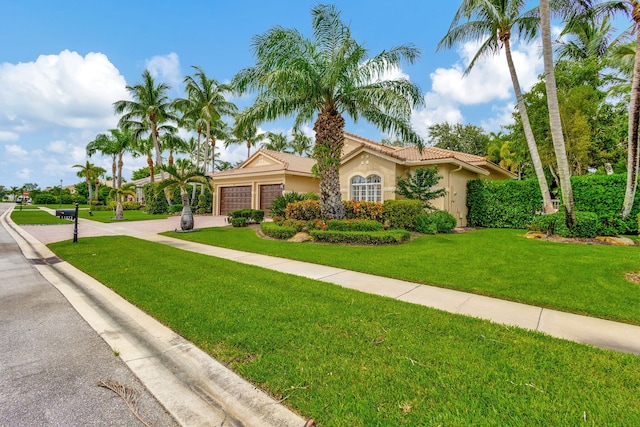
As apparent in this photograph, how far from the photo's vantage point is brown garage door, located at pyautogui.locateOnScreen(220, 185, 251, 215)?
24.3 m

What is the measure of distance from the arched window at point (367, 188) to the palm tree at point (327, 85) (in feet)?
12.8

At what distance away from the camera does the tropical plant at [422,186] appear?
47.6 feet

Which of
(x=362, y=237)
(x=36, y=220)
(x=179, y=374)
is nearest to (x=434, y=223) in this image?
(x=362, y=237)

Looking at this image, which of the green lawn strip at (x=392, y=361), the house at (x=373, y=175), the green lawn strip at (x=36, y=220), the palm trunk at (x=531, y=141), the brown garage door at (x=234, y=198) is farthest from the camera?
the brown garage door at (x=234, y=198)

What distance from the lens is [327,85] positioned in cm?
1159

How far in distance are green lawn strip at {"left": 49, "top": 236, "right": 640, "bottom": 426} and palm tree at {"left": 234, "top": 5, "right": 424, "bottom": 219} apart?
8.58 metres

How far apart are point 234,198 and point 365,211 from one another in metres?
14.8

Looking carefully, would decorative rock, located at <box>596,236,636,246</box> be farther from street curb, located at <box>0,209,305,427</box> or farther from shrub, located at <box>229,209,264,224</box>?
shrub, located at <box>229,209,264,224</box>

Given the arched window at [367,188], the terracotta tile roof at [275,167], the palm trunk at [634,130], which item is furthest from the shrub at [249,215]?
the palm trunk at [634,130]

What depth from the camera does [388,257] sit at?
28.3 ft

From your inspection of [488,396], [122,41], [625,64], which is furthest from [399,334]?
[625,64]

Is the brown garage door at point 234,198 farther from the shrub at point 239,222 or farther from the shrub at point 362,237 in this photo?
the shrub at point 362,237

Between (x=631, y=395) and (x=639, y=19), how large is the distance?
1412cm

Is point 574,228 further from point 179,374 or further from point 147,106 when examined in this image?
point 147,106
